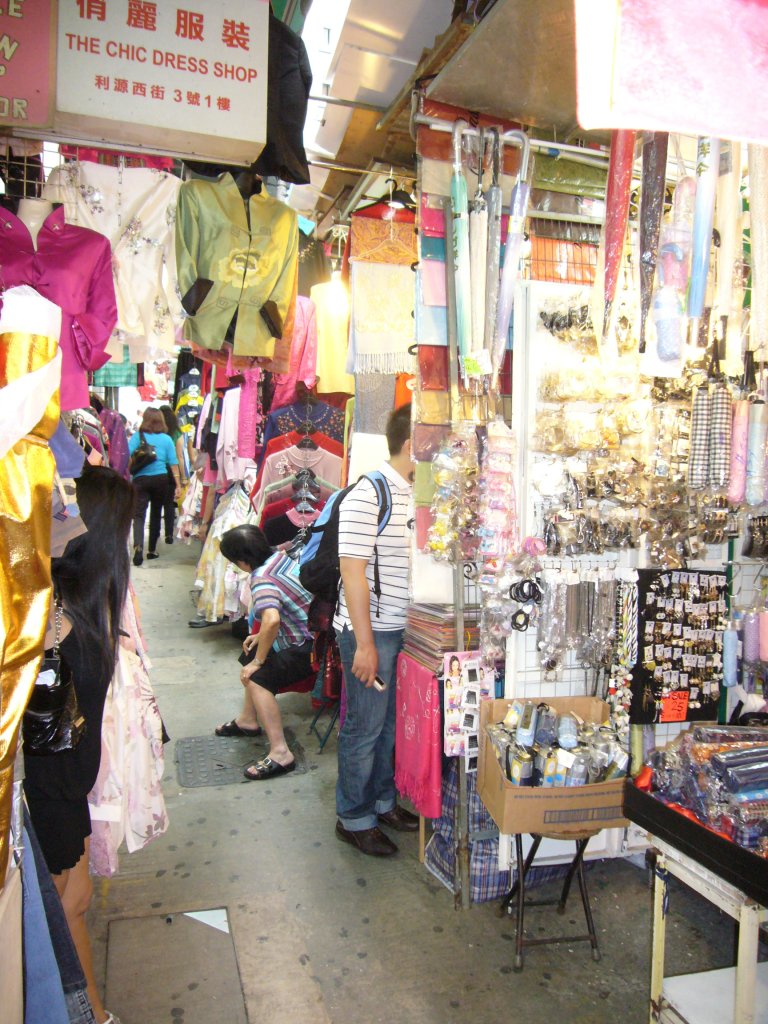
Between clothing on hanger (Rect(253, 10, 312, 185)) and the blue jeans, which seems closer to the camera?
clothing on hanger (Rect(253, 10, 312, 185))

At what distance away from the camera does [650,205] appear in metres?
2.07

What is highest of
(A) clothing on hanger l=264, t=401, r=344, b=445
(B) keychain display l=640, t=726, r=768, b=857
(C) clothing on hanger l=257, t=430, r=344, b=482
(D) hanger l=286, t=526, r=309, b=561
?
(A) clothing on hanger l=264, t=401, r=344, b=445

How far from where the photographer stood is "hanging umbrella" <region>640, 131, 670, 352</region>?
204cm

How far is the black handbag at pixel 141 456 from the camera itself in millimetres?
8625

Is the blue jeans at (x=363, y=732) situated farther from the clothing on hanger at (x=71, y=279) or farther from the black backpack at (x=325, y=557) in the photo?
the clothing on hanger at (x=71, y=279)

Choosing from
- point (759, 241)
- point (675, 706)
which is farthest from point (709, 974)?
point (759, 241)

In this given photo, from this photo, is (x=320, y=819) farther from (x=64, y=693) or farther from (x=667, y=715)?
(x=64, y=693)

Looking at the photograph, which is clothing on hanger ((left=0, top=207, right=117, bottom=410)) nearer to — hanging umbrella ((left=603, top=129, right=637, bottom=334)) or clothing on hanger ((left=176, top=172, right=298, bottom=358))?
clothing on hanger ((left=176, top=172, right=298, bottom=358))

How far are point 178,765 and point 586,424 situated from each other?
289 cm

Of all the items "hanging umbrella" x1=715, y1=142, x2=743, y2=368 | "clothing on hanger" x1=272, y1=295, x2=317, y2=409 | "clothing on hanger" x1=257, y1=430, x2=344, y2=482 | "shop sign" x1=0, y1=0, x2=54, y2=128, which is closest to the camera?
"hanging umbrella" x1=715, y1=142, x2=743, y2=368

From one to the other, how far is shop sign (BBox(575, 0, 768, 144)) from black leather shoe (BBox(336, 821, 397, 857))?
9.90 ft

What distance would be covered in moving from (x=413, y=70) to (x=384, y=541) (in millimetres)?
1954

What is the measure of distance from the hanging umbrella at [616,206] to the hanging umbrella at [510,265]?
0.39 m

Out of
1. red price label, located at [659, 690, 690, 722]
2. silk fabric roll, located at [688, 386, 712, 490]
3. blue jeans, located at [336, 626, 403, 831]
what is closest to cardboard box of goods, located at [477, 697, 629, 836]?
red price label, located at [659, 690, 690, 722]
